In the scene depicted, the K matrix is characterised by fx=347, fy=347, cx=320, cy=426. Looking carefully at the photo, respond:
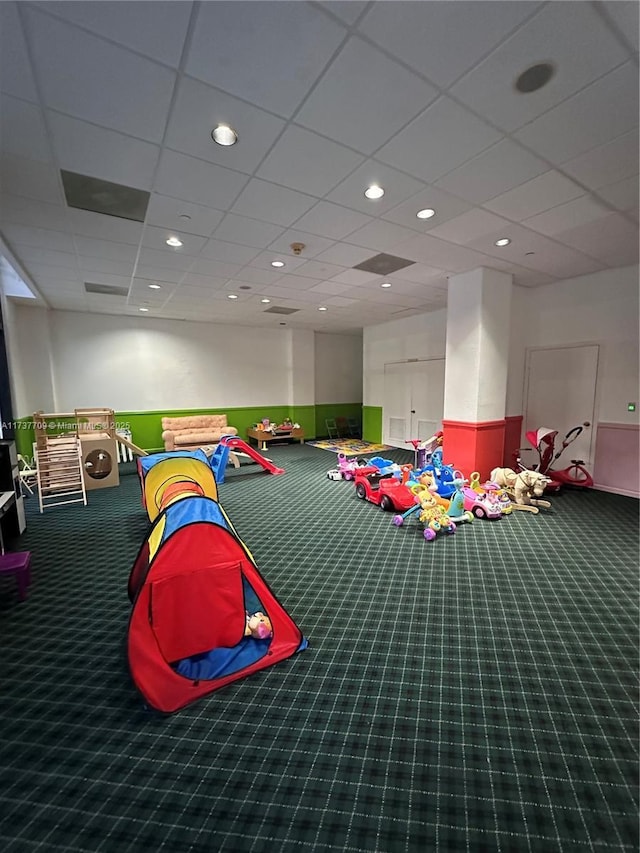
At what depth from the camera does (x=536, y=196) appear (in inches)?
118

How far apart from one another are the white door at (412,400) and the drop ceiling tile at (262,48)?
6185 millimetres

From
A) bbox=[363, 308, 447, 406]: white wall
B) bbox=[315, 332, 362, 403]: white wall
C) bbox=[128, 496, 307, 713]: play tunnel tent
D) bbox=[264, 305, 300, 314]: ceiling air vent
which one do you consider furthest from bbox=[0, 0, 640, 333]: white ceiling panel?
bbox=[315, 332, 362, 403]: white wall

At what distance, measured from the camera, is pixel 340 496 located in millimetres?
5156

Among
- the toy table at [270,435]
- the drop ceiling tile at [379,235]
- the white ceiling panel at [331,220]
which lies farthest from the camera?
the toy table at [270,435]

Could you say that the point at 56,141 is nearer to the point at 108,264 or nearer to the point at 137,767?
the point at 108,264

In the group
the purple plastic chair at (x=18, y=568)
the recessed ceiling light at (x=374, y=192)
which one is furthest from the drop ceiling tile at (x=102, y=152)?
the purple plastic chair at (x=18, y=568)

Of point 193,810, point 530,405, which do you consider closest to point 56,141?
point 193,810

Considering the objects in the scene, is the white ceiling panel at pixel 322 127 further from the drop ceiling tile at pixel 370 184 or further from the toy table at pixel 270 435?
the toy table at pixel 270 435

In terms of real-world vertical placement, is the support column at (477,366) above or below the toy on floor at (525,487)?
above

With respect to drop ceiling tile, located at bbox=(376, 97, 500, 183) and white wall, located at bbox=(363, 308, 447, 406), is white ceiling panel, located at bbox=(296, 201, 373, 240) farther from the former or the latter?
white wall, located at bbox=(363, 308, 447, 406)

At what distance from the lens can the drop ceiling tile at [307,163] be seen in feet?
7.62

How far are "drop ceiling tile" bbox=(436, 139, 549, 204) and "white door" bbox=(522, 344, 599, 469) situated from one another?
3464 mm

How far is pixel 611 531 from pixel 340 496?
320 cm

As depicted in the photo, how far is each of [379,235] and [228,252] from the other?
1.80m
